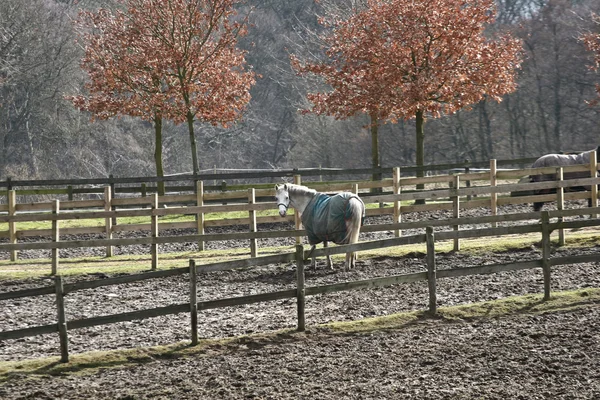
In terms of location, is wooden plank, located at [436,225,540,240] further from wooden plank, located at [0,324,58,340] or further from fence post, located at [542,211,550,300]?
wooden plank, located at [0,324,58,340]

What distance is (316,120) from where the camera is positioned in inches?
1871

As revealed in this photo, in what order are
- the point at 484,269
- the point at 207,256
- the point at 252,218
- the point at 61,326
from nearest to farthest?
the point at 61,326
the point at 484,269
the point at 252,218
the point at 207,256

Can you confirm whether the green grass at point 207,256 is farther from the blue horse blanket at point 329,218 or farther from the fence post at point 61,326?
the fence post at point 61,326

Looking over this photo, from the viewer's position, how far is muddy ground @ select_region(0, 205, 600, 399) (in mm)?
8383

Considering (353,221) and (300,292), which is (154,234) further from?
(300,292)

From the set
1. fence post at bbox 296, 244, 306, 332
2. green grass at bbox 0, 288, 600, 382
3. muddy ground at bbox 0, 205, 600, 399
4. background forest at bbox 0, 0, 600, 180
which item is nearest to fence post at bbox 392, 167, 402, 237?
muddy ground at bbox 0, 205, 600, 399

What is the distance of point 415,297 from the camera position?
12742 mm

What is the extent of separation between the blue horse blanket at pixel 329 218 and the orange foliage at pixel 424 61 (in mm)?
10679

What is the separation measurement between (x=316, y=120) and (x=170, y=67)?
2049 centimetres

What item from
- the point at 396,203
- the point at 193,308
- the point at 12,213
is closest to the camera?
the point at 193,308

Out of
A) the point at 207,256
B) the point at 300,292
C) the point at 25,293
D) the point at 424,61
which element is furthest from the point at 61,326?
the point at 424,61

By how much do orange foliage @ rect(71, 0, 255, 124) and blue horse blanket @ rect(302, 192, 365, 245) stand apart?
12.9m

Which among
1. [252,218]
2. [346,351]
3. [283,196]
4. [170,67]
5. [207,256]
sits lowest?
[346,351]

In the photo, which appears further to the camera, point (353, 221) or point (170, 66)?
point (170, 66)
